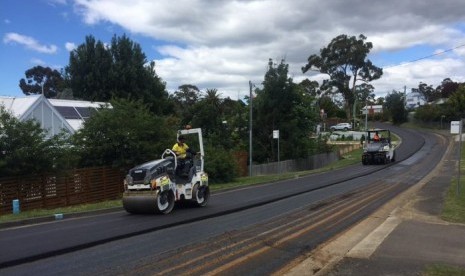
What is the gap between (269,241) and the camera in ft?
35.3

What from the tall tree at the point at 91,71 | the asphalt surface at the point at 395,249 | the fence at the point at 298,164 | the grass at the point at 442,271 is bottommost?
the fence at the point at 298,164

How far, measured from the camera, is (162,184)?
14.9 meters

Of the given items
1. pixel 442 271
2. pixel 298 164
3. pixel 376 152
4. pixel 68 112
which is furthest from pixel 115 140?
pixel 298 164

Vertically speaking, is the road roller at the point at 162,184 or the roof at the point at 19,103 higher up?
the roof at the point at 19,103

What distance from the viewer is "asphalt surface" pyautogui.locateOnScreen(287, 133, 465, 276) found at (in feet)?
27.1

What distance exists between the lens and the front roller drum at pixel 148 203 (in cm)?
1466

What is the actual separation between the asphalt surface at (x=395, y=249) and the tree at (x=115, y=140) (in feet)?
43.8

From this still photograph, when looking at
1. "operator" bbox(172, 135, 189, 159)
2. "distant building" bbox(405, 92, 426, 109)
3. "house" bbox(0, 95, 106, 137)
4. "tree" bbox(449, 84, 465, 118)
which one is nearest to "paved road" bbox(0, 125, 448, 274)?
"operator" bbox(172, 135, 189, 159)

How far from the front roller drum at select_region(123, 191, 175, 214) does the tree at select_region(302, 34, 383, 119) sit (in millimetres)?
91458

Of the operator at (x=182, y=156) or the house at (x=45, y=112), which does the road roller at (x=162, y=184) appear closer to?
the operator at (x=182, y=156)

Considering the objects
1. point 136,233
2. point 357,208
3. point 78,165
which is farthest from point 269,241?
point 78,165

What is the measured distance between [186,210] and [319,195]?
6.90m

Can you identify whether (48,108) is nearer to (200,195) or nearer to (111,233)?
(200,195)

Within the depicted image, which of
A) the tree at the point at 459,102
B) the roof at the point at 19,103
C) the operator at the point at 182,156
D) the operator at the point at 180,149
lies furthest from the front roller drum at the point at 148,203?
the tree at the point at 459,102
